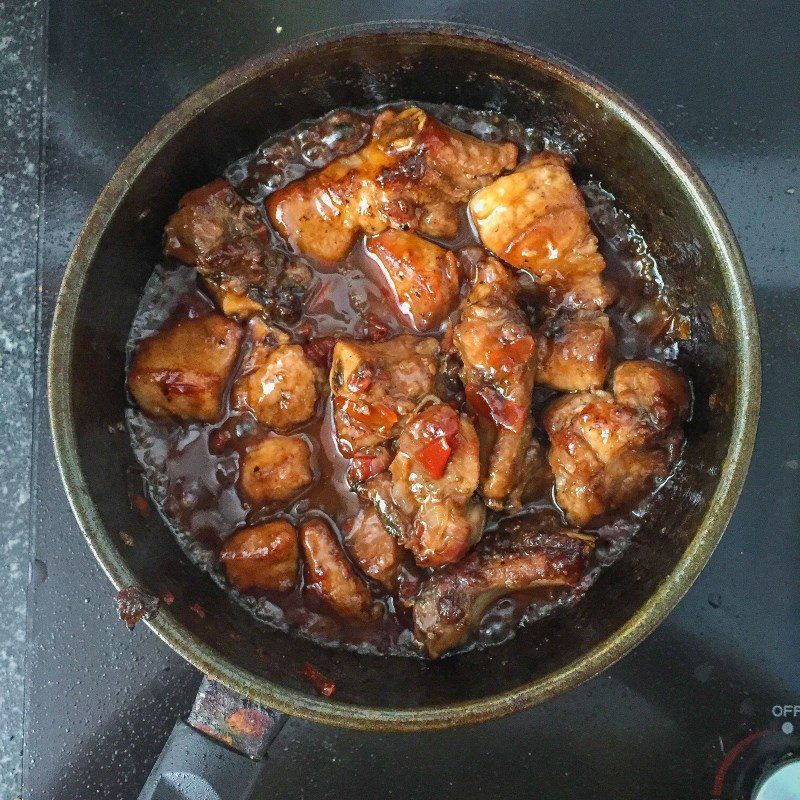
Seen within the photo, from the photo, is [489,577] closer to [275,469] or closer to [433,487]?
[433,487]

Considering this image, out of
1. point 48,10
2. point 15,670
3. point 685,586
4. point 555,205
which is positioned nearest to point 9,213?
point 48,10

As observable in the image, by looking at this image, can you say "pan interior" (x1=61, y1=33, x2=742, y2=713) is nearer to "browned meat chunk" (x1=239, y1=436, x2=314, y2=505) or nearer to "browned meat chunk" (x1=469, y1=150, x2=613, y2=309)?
"browned meat chunk" (x1=469, y1=150, x2=613, y2=309)

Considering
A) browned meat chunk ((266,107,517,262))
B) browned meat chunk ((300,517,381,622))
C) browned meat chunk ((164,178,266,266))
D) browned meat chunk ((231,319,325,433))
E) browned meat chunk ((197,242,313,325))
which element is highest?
browned meat chunk ((266,107,517,262))

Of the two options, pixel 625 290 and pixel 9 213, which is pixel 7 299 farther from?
pixel 625 290

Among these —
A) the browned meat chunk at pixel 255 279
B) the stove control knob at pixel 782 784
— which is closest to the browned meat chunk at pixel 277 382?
the browned meat chunk at pixel 255 279

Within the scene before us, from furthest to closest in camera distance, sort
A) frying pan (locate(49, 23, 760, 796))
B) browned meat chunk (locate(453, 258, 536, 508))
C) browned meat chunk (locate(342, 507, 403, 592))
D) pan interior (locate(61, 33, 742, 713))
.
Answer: browned meat chunk (locate(342, 507, 403, 592)), browned meat chunk (locate(453, 258, 536, 508)), pan interior (locate(61, 33, 742, 713)), frying pan (locate(49, 23, 760, 796))

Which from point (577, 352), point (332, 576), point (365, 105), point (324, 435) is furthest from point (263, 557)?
point (365, 105)

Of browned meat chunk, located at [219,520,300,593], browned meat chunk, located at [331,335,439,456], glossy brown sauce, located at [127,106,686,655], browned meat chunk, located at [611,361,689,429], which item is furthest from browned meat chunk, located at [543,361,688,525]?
browned meat chunk, located at [219,520,300,593]
